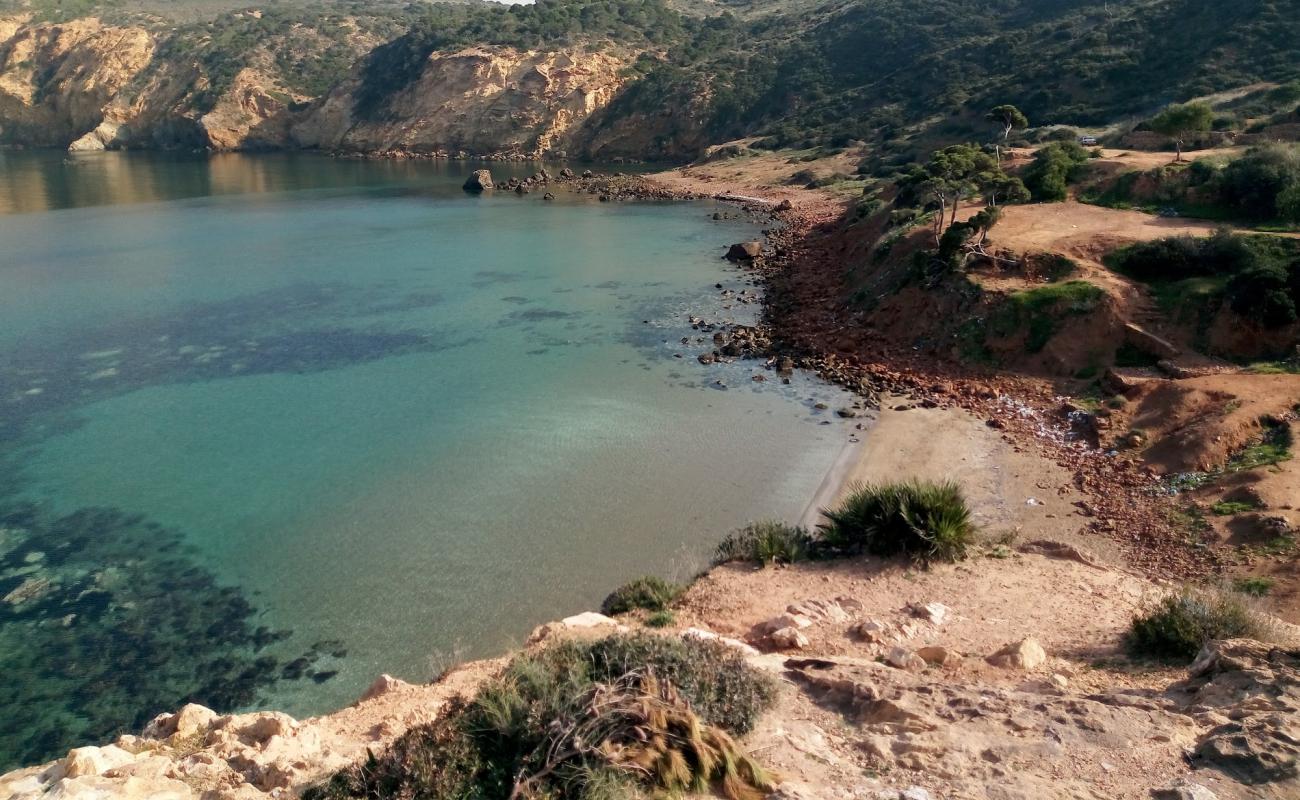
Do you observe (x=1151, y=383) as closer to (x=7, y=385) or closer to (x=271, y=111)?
(x=7, y=385)

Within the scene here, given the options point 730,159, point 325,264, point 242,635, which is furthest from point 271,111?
point 242,635

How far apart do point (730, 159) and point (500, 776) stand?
73.8 metres

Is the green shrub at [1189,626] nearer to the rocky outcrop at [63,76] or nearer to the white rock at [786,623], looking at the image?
the white rock at [786,623]

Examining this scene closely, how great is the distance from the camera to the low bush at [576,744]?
254 inches

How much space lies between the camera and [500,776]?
6.66 meters

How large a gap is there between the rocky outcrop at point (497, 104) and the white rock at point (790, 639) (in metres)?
88.9

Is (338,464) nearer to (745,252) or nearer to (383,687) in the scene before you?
(383,687)

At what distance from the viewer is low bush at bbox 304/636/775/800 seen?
21.2 feet

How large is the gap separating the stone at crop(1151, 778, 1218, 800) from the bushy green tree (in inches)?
1233

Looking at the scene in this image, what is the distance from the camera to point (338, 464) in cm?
1878

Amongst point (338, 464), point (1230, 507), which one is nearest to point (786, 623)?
point (1230, 507)

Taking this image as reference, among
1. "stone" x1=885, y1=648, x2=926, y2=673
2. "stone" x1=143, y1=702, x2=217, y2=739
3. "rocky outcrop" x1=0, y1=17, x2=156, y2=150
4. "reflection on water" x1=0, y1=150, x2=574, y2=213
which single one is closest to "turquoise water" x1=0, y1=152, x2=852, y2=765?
"stone" x1=143, y1=702, x2=217, y2=739

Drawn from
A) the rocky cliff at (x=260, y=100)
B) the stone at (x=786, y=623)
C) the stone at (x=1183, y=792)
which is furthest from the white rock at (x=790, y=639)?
the rocky cliff at (x=260, y=100)

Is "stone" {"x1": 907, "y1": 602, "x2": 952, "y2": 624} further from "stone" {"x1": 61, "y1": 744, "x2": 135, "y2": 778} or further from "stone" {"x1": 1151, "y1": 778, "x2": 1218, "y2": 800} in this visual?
"stone" {"x1": 61, "y1": 744, "x2": 135, "y2": 778}
